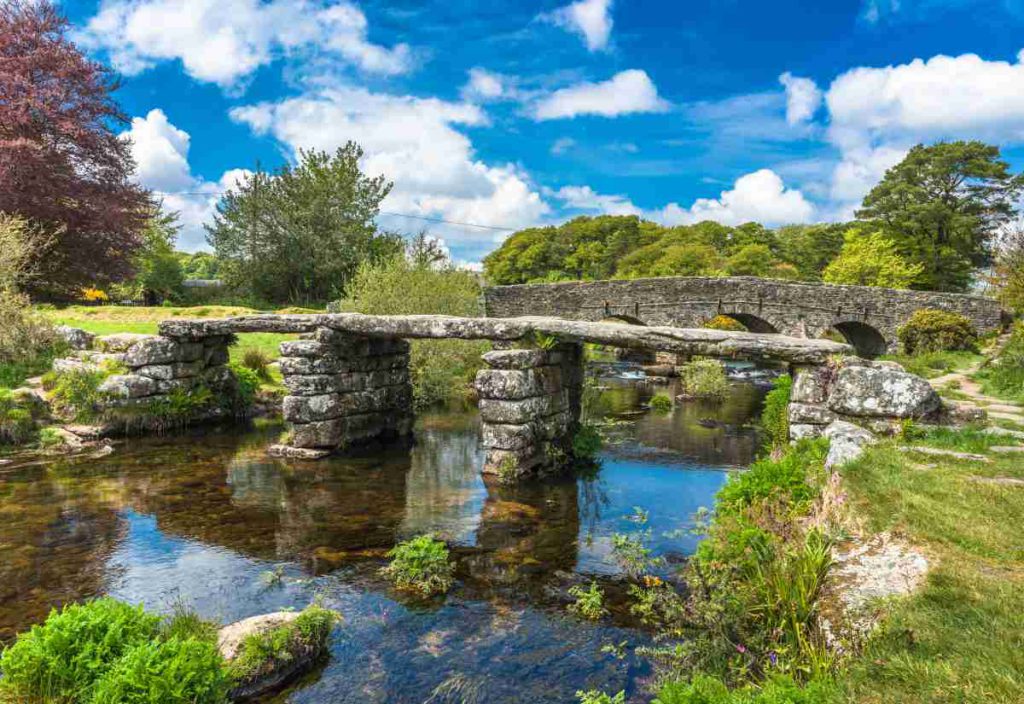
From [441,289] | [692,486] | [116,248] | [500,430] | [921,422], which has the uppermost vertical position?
[116,248]

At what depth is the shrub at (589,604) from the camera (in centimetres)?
632

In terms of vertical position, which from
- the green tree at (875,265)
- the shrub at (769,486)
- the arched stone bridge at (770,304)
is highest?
the green tree at (875,265)

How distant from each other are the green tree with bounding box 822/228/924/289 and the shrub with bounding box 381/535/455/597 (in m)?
37.9

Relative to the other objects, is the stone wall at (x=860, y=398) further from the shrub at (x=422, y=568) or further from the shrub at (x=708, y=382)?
the shrub at (x=708, y=382)

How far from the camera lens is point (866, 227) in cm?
4400

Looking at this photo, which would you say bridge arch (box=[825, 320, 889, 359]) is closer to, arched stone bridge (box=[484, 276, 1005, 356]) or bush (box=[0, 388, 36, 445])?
arched stone bridge (box=[484, 276, 1005, 356])

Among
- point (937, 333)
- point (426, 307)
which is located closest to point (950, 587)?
point (426, 307)

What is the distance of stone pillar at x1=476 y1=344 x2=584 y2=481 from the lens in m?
11.2

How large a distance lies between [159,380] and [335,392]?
5041 millimetres

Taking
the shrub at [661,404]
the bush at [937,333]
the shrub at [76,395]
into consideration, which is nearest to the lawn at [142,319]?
the shrub at [76,395]

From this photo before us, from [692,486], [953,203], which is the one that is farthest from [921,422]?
[953,203]

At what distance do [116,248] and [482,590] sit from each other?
84.1 ft

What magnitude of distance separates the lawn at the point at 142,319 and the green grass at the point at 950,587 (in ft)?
61.3

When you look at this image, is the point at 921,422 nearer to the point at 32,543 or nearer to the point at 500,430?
the point at 500,430
